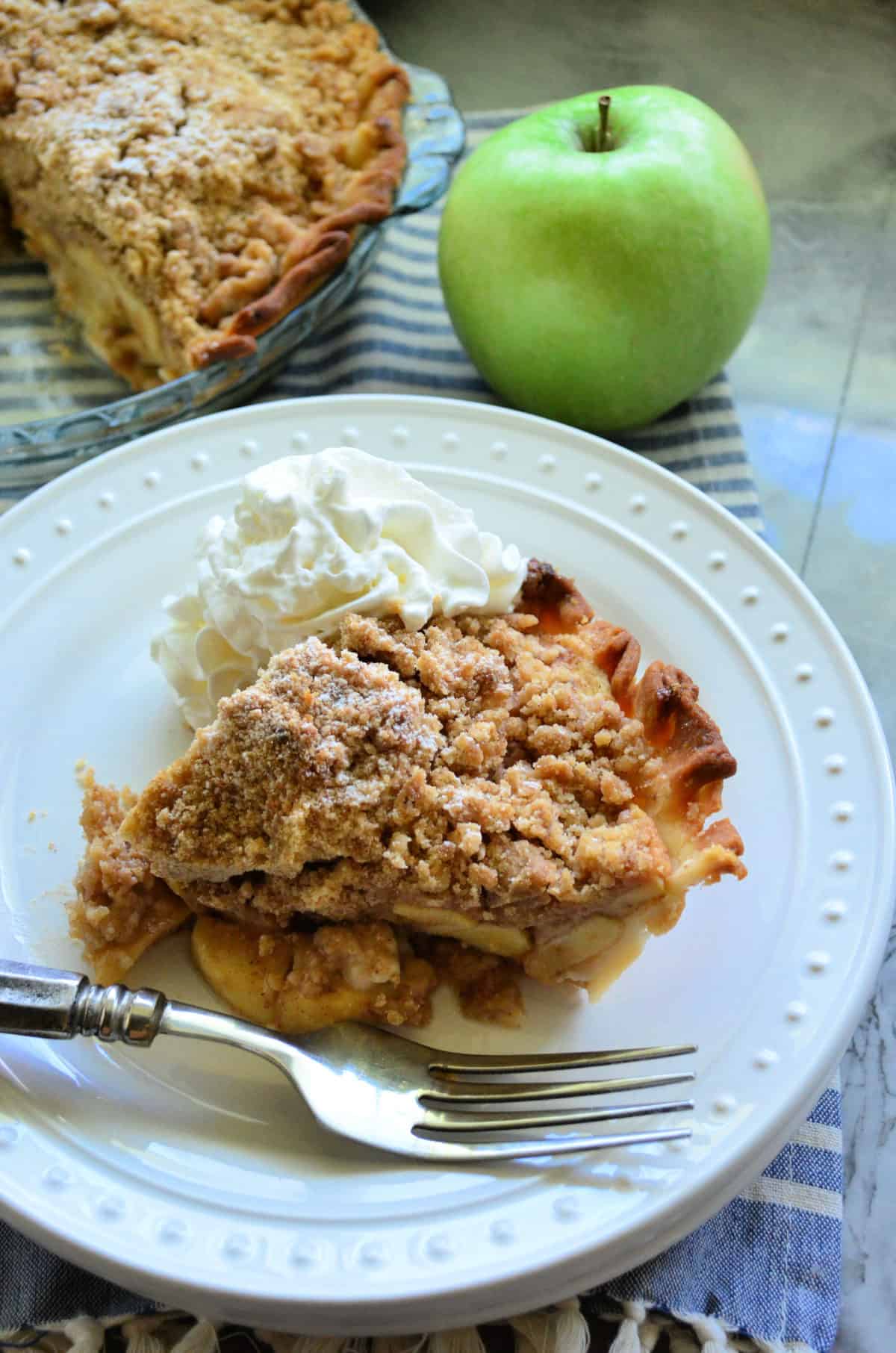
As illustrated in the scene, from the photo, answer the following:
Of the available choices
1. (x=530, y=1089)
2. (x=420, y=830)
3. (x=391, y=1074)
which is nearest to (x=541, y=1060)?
(x=530, y=1089)

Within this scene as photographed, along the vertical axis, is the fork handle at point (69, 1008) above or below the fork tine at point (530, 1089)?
above

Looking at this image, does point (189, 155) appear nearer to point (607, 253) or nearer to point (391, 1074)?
point (607, 253)

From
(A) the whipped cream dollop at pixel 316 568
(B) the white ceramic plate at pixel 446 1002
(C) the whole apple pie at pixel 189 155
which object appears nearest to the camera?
(B) the white ceramic plate at pixel 446 1002

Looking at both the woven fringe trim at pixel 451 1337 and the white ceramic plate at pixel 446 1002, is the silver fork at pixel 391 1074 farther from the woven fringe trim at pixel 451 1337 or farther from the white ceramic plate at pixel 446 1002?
the woven fringe trim at pixel 451 1337

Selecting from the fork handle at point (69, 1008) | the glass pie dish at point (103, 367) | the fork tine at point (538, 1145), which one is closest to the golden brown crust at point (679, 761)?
the fork tine at point (538, 1145)

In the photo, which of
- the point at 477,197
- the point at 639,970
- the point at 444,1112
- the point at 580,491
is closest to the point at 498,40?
the point at 477,197

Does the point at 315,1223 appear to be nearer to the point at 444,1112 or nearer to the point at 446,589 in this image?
the point at 444,1112
